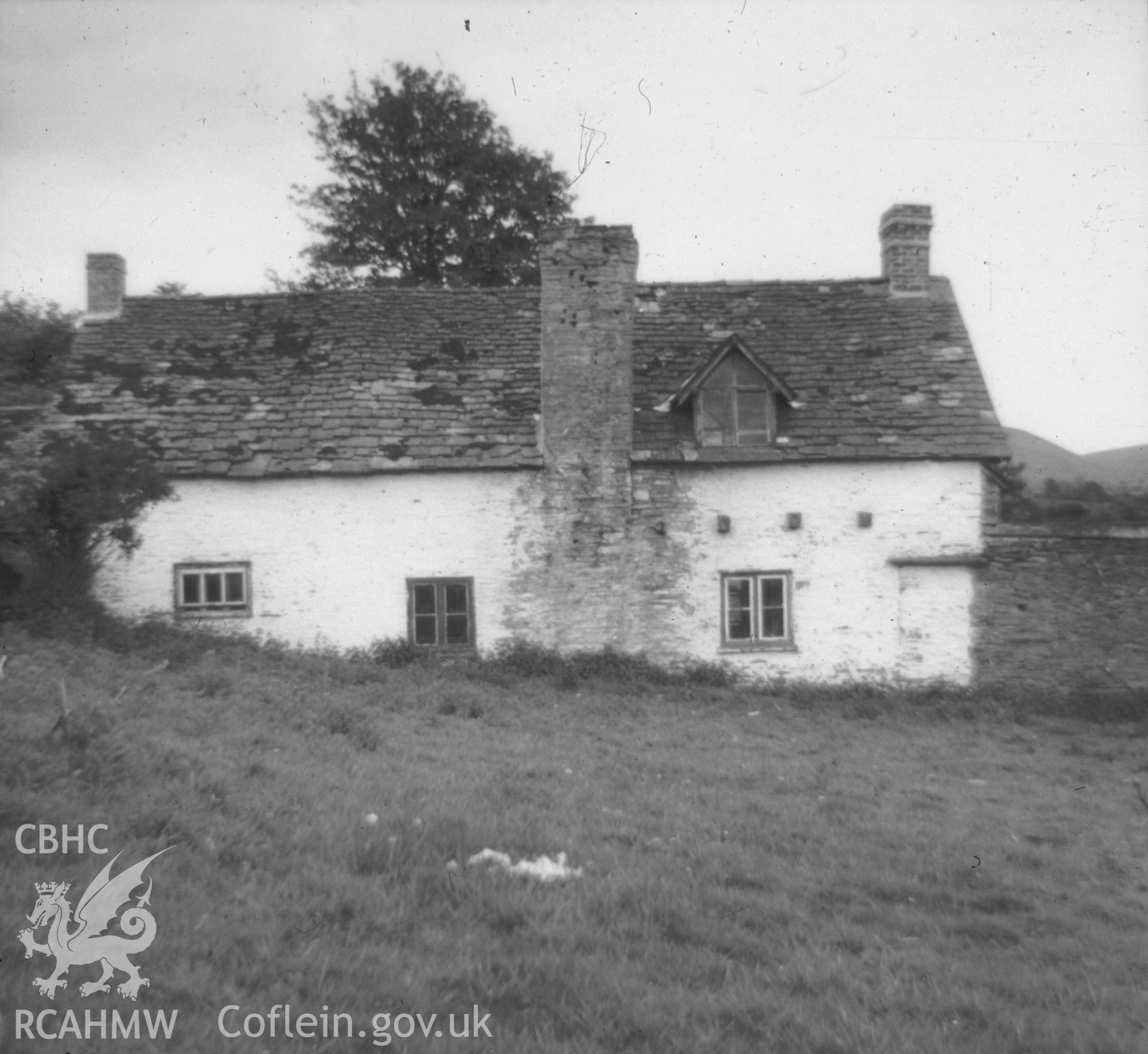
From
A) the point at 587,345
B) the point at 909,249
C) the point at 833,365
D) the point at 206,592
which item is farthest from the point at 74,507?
the point at 909,249

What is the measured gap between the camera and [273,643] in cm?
1448

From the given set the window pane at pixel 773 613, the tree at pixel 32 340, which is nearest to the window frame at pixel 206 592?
the tree at pixel 32 340

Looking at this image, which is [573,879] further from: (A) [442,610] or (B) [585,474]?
(B) [585,474]

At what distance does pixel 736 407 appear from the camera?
1513 centimetres

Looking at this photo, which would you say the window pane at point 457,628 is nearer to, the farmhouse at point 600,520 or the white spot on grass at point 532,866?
the farmhouse at point 600,520

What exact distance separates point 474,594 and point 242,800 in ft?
27.8

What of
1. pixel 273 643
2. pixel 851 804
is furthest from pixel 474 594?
pixel 851 804

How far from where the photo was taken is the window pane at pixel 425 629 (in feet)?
48.7

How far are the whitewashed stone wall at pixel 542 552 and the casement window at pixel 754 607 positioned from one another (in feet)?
0.47

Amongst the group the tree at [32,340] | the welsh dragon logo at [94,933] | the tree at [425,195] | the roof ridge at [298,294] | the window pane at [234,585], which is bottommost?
the welsh dragon logo at [94,933]

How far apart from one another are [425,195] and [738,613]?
65.4 ft

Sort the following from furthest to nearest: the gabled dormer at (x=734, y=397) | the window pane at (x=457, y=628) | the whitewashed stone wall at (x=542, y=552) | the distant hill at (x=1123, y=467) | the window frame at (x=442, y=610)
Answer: the distant hill at (x=1123, y=467) → the gabled dormer at (x=734, y=397) → the window pane at (x=457, y=628) → the window frame at (x=442, y=610) → the whitewashed stone wall at (x=542, y=552)

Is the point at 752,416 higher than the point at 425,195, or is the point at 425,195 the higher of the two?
the point at 425,195

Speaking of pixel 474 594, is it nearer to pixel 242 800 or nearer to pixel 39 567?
pixel 39 567
